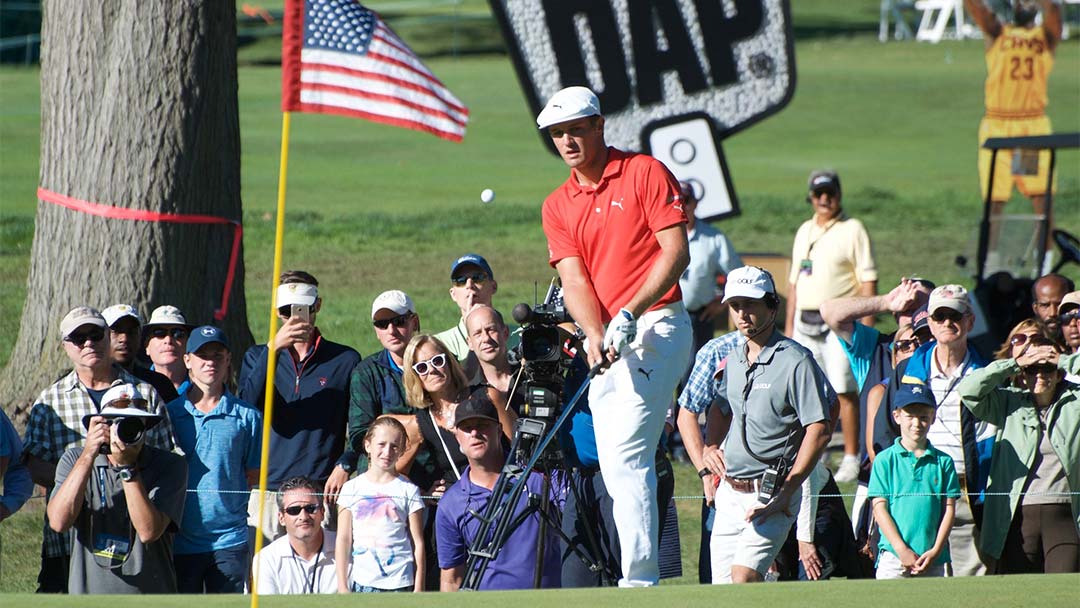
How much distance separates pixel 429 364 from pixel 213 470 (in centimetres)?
109

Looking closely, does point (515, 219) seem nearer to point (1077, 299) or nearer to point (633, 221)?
point (1077, 299)

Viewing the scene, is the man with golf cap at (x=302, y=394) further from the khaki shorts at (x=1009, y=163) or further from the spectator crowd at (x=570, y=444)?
the khaki shorts at (x=1009, y=163)

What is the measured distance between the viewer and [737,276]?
7.29 metres

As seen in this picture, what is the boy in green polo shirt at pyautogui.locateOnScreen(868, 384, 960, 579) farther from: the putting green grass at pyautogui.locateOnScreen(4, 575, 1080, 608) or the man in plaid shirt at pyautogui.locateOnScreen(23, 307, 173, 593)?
the man in plaid shirt at pyautogui.locateOnScreen(23, 307, 173, 593)

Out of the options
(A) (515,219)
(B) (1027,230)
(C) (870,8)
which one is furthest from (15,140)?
(C) (870,8)

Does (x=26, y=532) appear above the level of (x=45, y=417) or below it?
below

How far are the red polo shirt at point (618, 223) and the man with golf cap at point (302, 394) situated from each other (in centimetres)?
162

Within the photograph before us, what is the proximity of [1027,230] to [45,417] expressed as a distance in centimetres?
929

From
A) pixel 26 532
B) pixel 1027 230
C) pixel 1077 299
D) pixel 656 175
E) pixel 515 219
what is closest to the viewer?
pixel 656 175

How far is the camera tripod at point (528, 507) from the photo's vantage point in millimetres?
6910

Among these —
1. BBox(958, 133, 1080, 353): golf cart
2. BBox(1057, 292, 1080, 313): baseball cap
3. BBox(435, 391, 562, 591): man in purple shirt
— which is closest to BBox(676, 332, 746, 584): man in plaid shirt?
BBox(435, 391, 562, 591): man in purple shirt

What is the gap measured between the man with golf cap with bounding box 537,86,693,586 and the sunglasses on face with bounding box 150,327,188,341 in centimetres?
244

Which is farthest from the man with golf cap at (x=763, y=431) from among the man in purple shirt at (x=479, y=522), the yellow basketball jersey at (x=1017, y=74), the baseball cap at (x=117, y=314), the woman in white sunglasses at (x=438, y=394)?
the yellow basketball jersey at (x=1017, y=74)

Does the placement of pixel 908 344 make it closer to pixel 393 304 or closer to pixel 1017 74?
pixel 393 304
